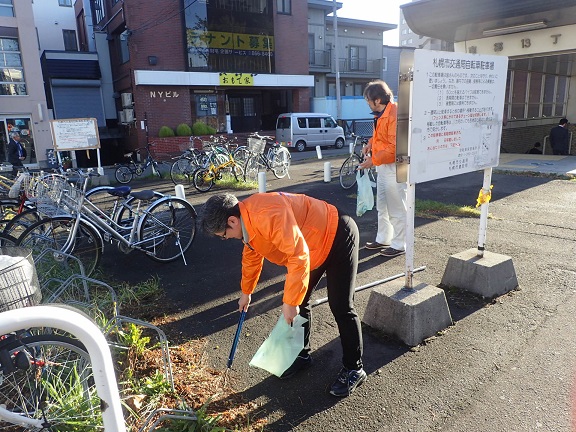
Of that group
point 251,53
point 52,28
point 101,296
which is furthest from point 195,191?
point 52,28

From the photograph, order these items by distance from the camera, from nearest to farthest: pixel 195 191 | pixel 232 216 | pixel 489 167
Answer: pixel 232 216, pixel 489 167, pixel 195 191

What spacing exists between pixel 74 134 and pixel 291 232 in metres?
11.9

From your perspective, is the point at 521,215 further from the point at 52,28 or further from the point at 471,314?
the point at 52,28

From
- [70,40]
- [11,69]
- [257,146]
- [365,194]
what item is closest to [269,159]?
[257,146]

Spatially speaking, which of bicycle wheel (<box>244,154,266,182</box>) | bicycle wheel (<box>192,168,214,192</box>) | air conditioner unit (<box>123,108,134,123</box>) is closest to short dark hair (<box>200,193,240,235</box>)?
bicycle wheel (<box>192,168,214,192</box>)

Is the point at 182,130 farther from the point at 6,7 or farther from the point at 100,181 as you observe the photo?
the point at 6,7

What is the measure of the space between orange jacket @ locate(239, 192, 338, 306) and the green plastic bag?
0.47 metres

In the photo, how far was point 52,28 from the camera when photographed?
2644cm

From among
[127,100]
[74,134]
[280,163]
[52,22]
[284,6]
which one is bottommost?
[280,163]

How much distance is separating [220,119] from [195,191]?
12.6m

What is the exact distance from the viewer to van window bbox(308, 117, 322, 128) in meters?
21.2

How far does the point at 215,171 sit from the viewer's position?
34.2 ft

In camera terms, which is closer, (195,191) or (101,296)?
(101,296)

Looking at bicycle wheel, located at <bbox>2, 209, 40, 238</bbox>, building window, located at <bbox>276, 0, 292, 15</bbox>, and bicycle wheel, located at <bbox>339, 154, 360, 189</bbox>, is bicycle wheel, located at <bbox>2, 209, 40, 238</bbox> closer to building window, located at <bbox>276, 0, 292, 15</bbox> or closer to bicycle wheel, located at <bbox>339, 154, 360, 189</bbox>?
bicycle wheel, located at <bbox>339, 154, 360, 189</bbox>
